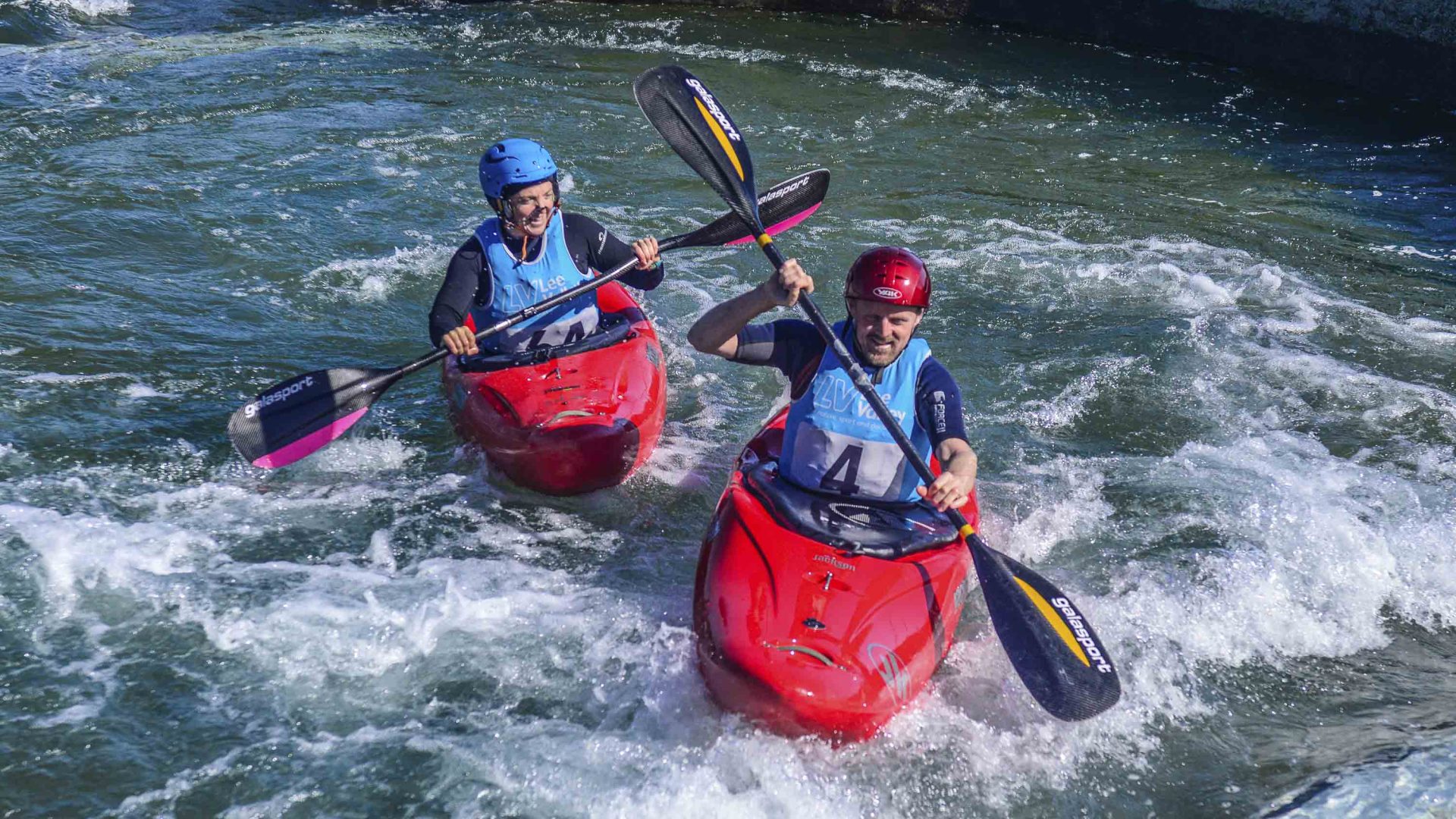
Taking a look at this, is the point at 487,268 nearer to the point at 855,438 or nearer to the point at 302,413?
the point at 302,413

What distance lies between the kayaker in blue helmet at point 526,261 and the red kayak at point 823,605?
1.71m

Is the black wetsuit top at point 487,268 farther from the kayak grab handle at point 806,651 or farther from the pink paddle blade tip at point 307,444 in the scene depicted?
the kayak grab handle at point 806,651

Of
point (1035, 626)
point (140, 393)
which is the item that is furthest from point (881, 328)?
point (140, 393)

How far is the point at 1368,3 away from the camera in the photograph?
12.1 m

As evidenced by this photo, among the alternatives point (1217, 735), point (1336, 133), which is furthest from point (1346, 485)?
point (1336, 133)

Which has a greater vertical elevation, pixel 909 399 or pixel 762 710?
pixel 909 399

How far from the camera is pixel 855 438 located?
429cm

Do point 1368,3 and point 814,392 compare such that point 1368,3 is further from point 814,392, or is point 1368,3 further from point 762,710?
point 762,710

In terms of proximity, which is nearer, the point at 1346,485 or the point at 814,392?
the point at 814,392

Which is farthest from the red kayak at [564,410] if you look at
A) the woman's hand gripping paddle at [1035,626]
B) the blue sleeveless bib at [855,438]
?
the blue sleeveless bib at [855,438]

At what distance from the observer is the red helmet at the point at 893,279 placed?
404 cm

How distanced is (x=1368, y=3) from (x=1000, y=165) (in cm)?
485

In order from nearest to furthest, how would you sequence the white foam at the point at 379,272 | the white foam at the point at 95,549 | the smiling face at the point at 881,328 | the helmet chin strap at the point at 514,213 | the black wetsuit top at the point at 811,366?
the smiling face at the point at 881,328
the black wetsuit top at the point at 811,366
the white foam at the point at 95,549
the helmet chin strap at the point at 514,213
the white foam at the point at 379,272

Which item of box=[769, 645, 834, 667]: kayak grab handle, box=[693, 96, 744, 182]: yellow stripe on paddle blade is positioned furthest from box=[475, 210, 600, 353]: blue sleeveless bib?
box=[769, 645, 834, 667]: kayak grab handle
